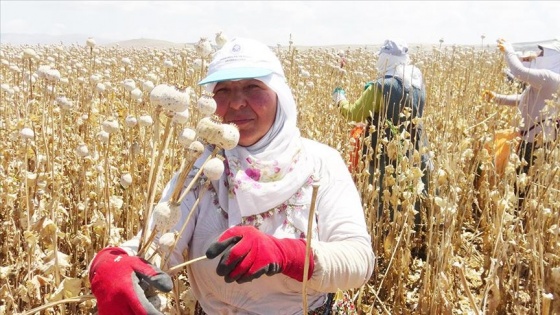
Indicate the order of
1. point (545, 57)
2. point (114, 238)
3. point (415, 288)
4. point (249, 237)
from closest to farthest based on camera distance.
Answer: point (249, 237) < point (114, 238) < point (415, 288) < point (545, 57)

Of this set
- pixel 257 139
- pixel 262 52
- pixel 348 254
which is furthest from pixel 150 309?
pixel 262 52

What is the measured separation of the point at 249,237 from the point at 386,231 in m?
1.64

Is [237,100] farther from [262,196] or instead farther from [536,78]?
[536,78]

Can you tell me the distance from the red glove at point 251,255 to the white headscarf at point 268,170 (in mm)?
237

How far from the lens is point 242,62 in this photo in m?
1.20

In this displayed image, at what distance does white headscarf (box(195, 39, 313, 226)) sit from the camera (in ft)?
3.79

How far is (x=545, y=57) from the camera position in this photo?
298 cm

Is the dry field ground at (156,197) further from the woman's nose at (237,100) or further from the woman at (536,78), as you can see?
the woman at (536,78)

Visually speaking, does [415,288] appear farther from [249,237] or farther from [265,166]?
[249,237]

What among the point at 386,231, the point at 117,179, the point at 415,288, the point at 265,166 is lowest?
the point at 415,288

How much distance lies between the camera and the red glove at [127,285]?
0.77 metres

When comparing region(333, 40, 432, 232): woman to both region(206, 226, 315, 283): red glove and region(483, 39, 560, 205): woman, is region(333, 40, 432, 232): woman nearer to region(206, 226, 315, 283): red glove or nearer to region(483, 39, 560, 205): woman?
region(483, 39, 560, 205): woman

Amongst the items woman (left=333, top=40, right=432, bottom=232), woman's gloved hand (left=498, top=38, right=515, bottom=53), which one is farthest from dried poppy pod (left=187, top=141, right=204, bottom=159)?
woman's gloved hand (left=498, top=38, right=515, bottom=53)

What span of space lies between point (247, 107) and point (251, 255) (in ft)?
1.50
